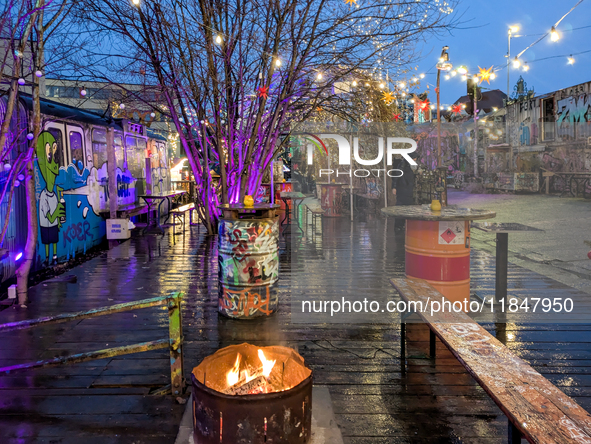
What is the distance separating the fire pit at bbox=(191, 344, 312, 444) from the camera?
2219 millimetres

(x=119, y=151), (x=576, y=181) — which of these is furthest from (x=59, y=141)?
(x=576, y=181)

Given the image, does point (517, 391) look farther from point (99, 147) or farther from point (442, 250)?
point (99, 147)

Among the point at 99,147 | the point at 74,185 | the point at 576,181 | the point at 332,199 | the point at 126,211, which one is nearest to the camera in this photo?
the point at 74,185

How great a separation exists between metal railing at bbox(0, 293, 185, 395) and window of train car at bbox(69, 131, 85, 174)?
23.5 ft

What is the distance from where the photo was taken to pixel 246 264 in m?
5.27

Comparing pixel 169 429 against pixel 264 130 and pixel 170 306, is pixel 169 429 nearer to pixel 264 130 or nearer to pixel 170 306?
pixel 170 306

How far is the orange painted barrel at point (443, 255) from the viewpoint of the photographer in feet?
16.7

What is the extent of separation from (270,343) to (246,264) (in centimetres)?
100

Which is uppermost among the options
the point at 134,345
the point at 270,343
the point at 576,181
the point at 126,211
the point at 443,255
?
the point at 576,181

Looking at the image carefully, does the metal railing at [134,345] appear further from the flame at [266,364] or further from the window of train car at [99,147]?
the window of train car at [99,147]

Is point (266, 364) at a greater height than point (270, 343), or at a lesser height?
greater

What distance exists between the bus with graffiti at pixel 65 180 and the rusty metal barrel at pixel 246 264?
281cm

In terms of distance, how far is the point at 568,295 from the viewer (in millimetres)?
6184

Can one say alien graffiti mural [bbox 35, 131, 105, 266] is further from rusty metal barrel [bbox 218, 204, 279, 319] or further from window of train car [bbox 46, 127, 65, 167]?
rusty metal barrel [bbox 218, 204, 279, 319]
